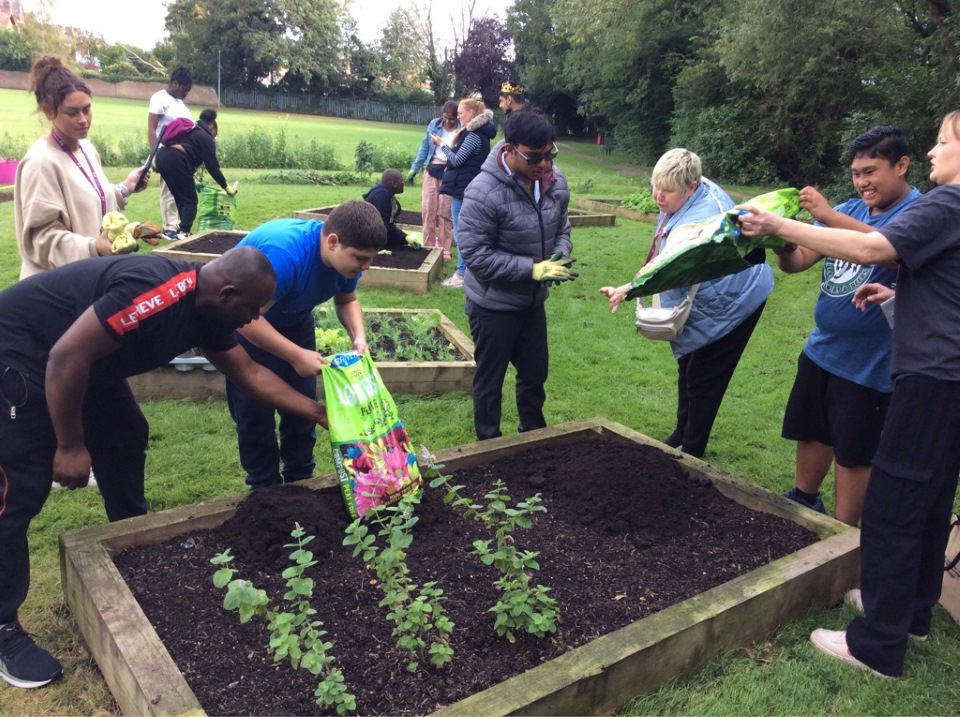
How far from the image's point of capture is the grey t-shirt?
237 centimetres

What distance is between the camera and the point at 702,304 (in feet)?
13.6

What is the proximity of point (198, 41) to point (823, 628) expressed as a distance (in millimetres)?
63087

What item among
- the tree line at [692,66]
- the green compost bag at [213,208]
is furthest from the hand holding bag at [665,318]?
the tree line at [692,66]

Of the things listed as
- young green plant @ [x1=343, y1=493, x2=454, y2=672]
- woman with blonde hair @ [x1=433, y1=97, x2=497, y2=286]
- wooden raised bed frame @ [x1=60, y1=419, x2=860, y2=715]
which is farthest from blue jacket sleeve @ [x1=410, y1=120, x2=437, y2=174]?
young green plant @ [x1=343, y1=493, x2=454, y2=672]

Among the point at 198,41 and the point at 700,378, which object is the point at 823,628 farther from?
the point at 198,41

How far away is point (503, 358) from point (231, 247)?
4.77 meters

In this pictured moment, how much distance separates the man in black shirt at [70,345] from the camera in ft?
7.58

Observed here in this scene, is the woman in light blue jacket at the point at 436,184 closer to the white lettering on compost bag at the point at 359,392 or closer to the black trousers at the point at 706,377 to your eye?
the black trousers at the point at 706,377

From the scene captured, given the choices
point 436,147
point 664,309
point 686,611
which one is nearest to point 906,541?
point 686,611

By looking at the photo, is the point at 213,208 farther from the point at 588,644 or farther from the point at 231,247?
the point at 588,644

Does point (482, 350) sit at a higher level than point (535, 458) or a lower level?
higher

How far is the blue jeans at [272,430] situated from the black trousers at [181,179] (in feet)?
20.0

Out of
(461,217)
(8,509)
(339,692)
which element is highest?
(461,217)

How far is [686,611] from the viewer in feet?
8.73
